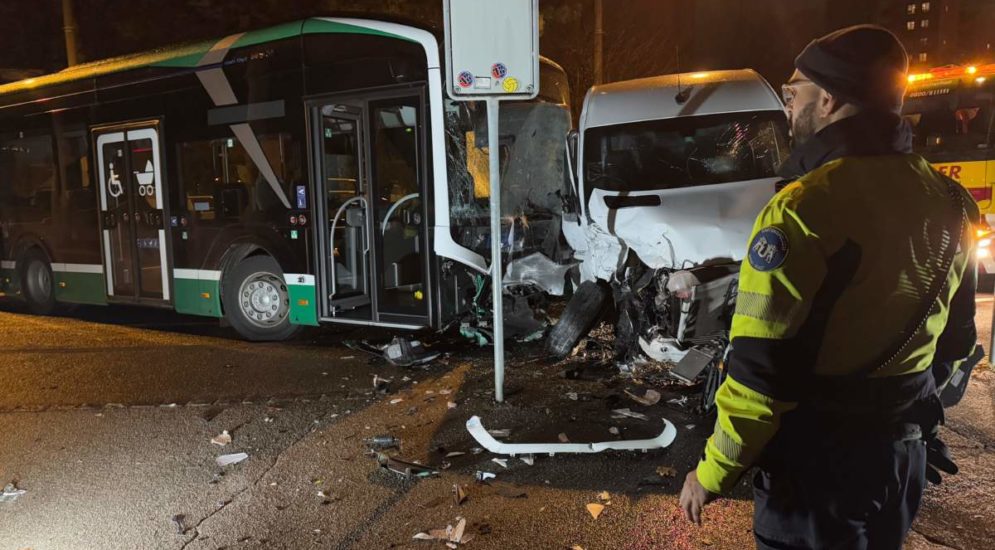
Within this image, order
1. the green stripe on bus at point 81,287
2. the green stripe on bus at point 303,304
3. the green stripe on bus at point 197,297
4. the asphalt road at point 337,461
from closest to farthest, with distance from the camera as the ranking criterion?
the asphalt road at point 337,461 → the green stripe on bus at point 303,304 → the green stripe on bus at point 197,297 → the green stripe on bus at point 81,287

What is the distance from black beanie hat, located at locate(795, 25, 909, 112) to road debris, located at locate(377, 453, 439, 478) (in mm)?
3286

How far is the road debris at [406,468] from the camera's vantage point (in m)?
4.30

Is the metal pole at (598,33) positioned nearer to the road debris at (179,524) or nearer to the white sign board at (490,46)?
the white sign board at (490,46)

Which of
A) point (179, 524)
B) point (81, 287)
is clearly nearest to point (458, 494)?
point (179, 524)

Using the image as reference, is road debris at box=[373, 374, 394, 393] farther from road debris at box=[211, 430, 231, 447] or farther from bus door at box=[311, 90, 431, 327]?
road debris at box=[211, 430, 231, 447]

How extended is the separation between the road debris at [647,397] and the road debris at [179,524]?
10.9ft

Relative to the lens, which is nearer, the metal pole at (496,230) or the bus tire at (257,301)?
the metal pole at (496,230)

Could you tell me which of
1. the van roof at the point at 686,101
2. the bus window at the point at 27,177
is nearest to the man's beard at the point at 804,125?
the van roof at the point at 686,101

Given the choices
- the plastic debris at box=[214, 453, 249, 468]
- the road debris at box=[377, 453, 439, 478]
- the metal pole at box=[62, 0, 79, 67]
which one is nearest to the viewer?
the road debris at box=[377, 453, 439, 478]

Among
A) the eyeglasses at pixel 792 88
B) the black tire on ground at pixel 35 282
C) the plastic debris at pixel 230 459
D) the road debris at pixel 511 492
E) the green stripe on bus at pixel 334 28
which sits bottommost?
the plastic debris at pixel 230 459

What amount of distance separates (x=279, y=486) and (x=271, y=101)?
16.0 feet

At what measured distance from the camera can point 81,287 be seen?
33.0 feet

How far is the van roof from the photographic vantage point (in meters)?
6.80

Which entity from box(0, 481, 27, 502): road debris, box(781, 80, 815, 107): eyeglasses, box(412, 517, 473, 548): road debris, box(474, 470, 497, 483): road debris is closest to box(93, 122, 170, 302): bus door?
box(0, 481, 27, 502): road debris
